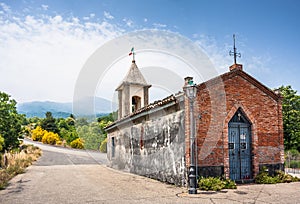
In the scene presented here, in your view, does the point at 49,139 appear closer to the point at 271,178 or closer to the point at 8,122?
the point at 8,122

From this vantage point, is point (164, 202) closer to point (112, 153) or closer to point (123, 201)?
point (123, 201)

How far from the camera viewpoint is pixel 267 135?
11586mm

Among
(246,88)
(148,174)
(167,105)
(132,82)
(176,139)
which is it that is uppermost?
(132,82)

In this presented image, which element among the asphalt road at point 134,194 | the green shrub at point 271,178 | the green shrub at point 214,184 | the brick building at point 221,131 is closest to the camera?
the asphalt road at point 134,194

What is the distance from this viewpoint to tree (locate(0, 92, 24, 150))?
65.0 ft

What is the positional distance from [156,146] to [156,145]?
0.15 feet

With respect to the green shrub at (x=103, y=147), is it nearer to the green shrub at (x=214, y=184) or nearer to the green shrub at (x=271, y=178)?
the green shrub at (x=271, y=178)

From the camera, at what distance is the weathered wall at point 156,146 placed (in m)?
10.6

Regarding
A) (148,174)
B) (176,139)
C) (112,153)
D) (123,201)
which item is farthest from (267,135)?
(112,153)

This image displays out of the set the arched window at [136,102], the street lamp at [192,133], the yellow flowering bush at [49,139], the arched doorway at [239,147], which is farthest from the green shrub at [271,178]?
the yellow flowering bush at [49,139]

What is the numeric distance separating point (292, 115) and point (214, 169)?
43.7ft

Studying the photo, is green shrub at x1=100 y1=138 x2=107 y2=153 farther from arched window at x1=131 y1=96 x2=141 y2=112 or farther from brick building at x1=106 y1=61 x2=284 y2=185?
brick building at x1=106 y1=61 x2=284 y2=185

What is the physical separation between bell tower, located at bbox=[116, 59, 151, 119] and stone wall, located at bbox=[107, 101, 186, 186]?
146cm

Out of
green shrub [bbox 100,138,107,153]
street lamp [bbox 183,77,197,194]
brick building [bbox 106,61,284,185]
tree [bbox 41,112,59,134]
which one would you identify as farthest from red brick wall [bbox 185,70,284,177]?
tree [bbox 41,112,59,134]
